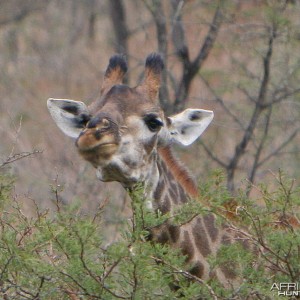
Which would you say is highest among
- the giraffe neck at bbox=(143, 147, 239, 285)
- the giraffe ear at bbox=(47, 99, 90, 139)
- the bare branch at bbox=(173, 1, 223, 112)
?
the giraffe ear at bbox=(47, 99, 90, 139)

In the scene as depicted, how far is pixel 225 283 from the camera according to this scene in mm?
6438

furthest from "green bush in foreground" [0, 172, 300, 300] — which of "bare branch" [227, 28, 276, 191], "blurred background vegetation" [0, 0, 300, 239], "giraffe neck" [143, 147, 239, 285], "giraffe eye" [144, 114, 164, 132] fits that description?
"bare branch" [227, 28, 276, 191]

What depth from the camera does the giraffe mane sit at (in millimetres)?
6969

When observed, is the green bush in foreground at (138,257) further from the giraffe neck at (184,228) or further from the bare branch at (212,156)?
the bare branch at (212,156)

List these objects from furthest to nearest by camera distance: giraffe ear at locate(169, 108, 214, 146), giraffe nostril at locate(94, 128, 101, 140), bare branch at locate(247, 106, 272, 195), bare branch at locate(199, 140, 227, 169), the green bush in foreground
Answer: bare branch at locate(199, 140, 227, 169) < bare branch at locate(247, 106, 272, 195) < giraffe ear at locate(169, 108, 214, 146) < giraffe nostril at locate(94, 128, 101, 140) < the green bush in foreground

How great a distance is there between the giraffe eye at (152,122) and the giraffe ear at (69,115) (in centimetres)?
42

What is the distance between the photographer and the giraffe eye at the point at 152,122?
675 centimetres

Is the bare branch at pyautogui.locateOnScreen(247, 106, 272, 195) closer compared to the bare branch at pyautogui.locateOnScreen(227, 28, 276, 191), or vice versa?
the bare branch at pyautogui.locateOnScreen(247, 106, 272, 195)

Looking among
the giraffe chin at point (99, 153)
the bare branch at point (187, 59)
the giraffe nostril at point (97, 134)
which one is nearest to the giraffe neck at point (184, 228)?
the giraffe chin at point (99, 153)

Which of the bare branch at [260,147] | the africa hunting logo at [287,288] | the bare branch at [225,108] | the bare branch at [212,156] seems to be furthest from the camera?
the bare branch at [225,108]

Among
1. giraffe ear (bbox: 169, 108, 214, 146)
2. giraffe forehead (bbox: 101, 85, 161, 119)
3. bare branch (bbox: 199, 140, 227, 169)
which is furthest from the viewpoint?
bare branch (bbox: 199, 140, 227, 169)

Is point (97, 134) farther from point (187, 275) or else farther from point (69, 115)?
point (187, 275)

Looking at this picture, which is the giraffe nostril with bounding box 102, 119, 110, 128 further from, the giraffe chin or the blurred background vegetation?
the blurred background vegetation

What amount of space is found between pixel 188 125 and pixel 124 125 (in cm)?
71
